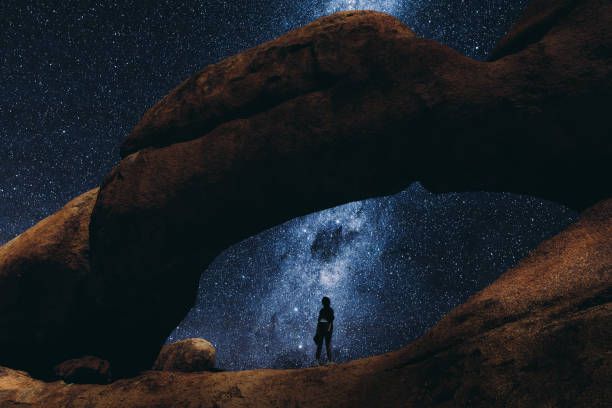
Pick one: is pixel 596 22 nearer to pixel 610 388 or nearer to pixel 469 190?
pixel 469 190

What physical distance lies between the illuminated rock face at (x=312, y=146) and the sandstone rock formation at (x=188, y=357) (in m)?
1.21

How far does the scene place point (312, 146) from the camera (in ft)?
13.9

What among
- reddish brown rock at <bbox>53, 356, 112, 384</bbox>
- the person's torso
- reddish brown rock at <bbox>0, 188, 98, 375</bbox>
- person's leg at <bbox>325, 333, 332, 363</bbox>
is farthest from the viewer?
the person's torso

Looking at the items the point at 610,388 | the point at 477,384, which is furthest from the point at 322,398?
the point at 610,388

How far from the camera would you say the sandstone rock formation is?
652 centimetres

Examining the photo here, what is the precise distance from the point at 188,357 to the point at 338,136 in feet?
15.5

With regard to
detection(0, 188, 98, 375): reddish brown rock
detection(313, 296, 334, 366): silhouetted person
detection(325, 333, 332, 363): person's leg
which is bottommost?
detection(325, 333, 332, 363): person's leg

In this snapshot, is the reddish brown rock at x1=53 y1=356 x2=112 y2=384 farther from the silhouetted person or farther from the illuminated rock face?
the silhouetted person

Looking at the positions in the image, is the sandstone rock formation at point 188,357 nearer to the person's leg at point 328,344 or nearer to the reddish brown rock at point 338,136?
the reddish brown rock at point 338,136

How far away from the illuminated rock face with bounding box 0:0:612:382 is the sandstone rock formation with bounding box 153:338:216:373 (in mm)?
1211

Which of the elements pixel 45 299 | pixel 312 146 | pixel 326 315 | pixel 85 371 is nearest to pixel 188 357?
pixel 85 371

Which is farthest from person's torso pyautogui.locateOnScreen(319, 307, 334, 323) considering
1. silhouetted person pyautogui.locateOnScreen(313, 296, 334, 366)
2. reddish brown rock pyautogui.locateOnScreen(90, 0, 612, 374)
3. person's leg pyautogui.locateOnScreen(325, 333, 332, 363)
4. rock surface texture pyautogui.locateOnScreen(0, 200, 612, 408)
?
reddish brown rock pyautogui.locateOnScreen(90, 0, 612, 374)

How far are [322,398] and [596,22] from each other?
466cm

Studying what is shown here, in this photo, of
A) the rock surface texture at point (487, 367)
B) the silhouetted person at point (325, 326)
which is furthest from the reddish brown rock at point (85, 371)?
the silhouetted person at point (325, 326)
